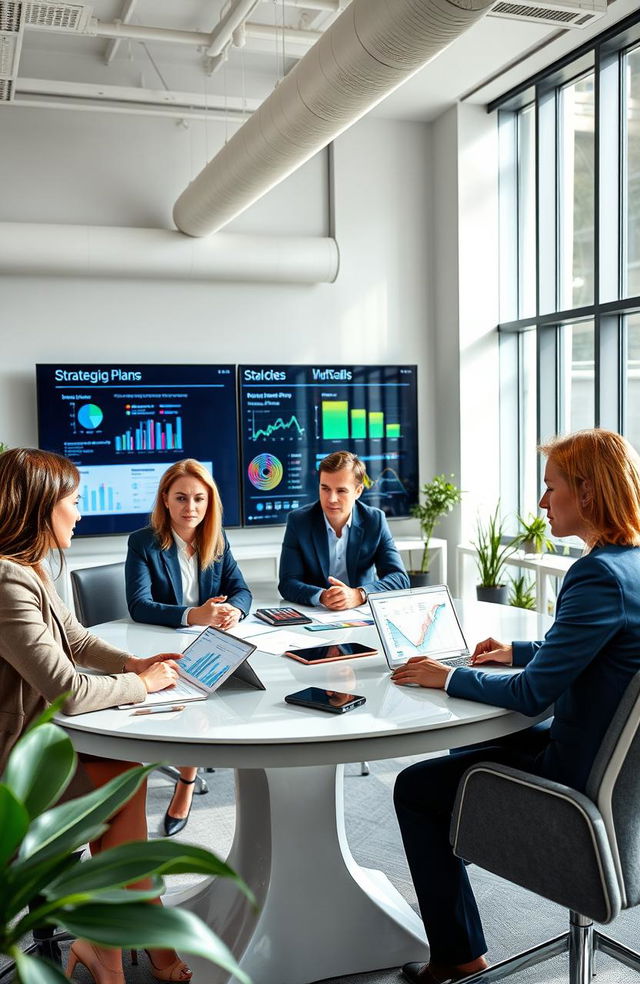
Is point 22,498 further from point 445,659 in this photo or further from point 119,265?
point 119,265

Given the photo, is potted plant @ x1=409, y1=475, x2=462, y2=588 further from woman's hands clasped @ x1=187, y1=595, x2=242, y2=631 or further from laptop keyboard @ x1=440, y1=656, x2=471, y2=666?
laptop keyboard @ x1=440, y1=656, x2=471, y2=666

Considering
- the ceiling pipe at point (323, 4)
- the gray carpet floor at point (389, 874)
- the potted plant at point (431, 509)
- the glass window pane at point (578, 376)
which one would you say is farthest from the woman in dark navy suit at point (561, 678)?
the potted plant at point (431, 509)

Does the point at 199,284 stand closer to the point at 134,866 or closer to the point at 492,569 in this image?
the point at 492,569

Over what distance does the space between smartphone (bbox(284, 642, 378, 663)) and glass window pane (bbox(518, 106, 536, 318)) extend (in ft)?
13.2

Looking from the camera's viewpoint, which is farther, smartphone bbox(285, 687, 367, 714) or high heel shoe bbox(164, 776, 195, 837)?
high heel shoe bbox(164, 776, 195, 837)

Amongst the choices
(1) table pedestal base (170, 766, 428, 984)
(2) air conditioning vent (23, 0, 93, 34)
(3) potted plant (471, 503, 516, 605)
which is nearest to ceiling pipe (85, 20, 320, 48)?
(2) air conditioning vent (23, 0, 93, 34)

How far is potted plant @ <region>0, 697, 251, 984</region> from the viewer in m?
0.80

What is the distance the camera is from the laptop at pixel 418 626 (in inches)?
92.9

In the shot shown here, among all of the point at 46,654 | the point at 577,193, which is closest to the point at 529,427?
the point at 577,193

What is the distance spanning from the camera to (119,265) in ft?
17.6

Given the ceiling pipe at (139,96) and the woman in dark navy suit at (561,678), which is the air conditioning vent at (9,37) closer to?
the ceiling pipe at (139,96)

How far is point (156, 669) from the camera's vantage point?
89.0 inches

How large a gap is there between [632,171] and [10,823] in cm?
504

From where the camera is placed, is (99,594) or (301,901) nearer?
(301,901)
